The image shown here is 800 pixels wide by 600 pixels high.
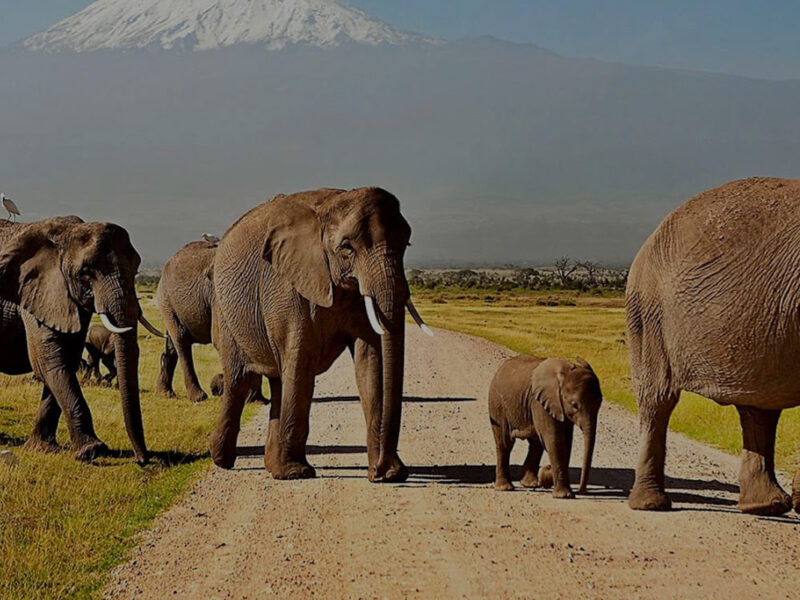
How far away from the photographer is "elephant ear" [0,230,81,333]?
13.2 m

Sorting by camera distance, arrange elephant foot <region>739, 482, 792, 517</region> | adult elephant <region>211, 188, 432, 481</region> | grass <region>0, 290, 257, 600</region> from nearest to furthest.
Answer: grass <region>0, 290, 257, 600</region>, elephant foot <region>739, 482, 792, 517</region>, adult elephant <region>211, 188, 432, 481</region>

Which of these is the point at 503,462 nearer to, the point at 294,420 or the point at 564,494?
the point at 564,494

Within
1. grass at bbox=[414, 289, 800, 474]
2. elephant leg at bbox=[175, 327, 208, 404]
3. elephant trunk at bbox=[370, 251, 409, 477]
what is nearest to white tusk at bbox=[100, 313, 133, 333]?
elephant trunk at bbox=[370, 251, 409, 477]

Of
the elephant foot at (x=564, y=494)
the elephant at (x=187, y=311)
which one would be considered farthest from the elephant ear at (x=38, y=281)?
the elephant at (x=187, y=311)

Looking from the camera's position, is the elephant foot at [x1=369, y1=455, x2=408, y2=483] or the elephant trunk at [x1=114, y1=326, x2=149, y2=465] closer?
the elephant foot at [x1=369, y1=455, x2=408, y2=483]

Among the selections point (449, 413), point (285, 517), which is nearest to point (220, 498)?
point (285, 517)

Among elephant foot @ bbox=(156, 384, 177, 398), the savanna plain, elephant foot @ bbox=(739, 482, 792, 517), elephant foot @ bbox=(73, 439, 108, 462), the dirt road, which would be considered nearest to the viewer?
the dirt road

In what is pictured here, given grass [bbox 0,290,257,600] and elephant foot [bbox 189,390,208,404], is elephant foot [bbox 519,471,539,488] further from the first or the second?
elephant foot [bbox 189,390,208,404]

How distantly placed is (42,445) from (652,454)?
7.89 m

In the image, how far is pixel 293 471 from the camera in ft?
38.5

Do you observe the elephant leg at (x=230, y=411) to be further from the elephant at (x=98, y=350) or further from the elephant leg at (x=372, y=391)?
the elephant at (x=98, y=350)

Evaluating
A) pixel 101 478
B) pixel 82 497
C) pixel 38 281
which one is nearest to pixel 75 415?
pixel 101 478

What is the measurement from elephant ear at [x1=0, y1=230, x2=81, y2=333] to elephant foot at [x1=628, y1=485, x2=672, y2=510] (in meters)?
7.18

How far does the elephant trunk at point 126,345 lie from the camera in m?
12.7
